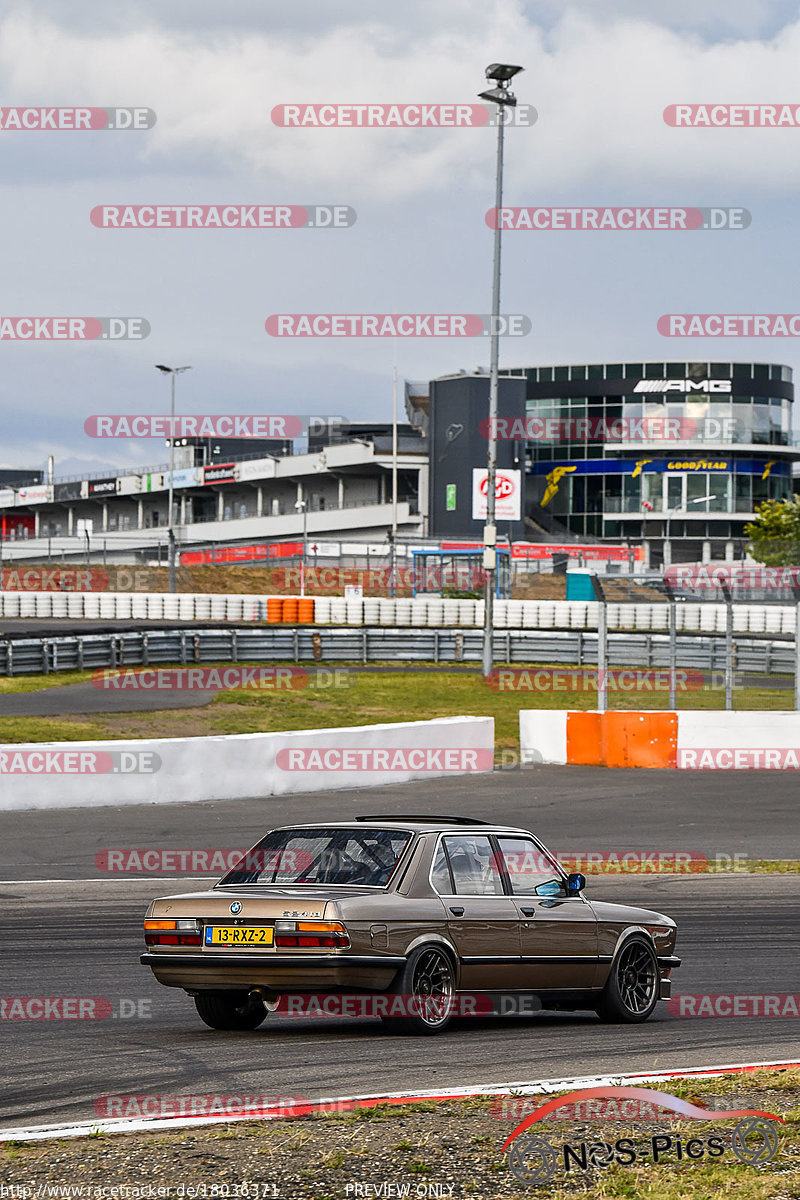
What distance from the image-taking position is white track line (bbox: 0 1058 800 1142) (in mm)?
5277

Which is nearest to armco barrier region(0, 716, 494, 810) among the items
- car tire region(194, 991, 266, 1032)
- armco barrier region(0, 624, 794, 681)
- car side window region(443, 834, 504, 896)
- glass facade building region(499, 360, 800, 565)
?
armco barrier region(0, 624, 794, 681)

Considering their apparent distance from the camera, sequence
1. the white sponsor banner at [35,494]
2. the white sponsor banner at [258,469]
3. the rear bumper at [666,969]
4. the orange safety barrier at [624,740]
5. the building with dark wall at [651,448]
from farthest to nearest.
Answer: the white sponsor banner at [35,494] < the white sponsor banner at [258,469] < the building with dark wall at [651,448] < the orange safety barrier at [624,740] < the rear bumper at [666,969]

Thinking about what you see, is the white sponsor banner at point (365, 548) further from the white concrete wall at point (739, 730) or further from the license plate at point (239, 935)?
the license plate at point (239, 935)

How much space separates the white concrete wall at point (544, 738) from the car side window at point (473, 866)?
49.0 ft

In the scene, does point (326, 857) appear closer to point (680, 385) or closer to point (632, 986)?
point (632, 986)

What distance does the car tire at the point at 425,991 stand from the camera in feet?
23.8

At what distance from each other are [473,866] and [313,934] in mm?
1247

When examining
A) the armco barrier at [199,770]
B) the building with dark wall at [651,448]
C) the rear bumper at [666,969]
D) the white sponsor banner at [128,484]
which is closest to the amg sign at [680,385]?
the building with dark wall at [651,448]

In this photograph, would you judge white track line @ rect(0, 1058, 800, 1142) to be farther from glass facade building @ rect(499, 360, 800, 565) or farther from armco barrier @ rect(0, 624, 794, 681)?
glass facade building @ rect(499, 360, 800, 565)

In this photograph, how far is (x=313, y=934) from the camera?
707 cm

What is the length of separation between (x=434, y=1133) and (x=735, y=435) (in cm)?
8527

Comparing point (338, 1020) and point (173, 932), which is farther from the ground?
point (173, 932)

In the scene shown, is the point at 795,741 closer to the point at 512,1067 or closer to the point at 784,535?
the point at 512,1067

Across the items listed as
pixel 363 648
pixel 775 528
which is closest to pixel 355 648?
pixel 363 648
